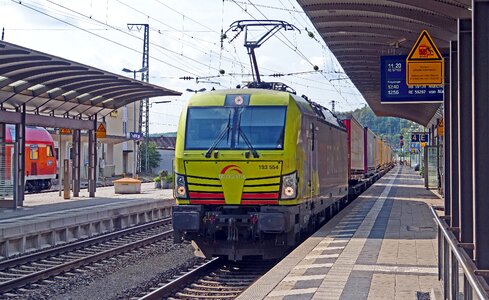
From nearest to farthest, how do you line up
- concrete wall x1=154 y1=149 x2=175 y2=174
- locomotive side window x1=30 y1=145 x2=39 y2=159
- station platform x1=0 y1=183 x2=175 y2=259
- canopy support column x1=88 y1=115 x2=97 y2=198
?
station platform x1=0 y1=183 x2=175 y2=259 < canopy support column x1=88 y1=115 x2=97 y2=198 < locomotive side window x1=30 y1=145 x2=39 y2=159 < concrete wall x1=154 y1=149 x2=175 y2=174

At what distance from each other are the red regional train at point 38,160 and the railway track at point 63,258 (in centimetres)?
1708

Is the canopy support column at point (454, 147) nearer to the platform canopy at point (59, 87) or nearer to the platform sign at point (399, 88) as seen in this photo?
the platform sign at point (399, 88)

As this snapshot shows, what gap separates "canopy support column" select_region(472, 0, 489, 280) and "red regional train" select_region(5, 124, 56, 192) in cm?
3140

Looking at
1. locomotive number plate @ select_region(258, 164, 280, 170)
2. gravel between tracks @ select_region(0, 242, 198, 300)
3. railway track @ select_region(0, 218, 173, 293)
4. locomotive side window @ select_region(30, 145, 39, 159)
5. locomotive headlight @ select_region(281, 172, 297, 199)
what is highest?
locomotive side window @ select_region(30, 145, 39, 159)

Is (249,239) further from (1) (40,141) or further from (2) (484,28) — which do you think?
(1) (40,141)

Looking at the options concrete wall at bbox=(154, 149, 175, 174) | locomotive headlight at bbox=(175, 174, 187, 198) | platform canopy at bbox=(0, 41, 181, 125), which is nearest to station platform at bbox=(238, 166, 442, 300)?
locomotive headlight at bbox=(175, 174, 187, 198)

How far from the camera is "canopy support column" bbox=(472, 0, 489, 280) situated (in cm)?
528

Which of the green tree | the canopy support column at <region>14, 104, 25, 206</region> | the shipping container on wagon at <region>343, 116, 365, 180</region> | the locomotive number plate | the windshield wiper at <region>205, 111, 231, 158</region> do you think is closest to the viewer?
the locomotive number plate

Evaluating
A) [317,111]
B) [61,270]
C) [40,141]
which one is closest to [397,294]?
[61,270]

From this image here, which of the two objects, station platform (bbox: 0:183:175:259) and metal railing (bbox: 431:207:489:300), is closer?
metal railing (bbox: 431:207:489:300)

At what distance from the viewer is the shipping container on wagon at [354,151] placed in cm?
2702

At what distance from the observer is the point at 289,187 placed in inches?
480

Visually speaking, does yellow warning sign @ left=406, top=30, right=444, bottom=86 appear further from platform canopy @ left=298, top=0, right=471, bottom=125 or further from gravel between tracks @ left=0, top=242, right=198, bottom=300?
gravel between tracks @ left=0, top=242, right=198, bottom=300

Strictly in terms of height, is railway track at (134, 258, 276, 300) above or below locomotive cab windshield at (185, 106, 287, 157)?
below
